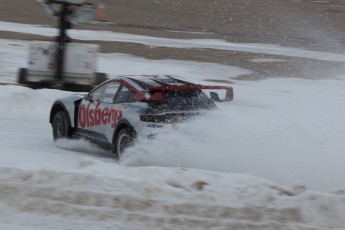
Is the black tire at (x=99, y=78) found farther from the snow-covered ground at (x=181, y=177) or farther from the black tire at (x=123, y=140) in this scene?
the black tire at (x=123, y=140)

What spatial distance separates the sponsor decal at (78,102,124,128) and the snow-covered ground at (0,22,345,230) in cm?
42

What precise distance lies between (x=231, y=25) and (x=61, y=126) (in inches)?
1143

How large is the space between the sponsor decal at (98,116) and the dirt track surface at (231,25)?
13.5 meters

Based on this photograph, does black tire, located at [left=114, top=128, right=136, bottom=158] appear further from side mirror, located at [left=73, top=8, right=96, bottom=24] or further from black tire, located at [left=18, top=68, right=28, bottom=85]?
black tire, located at [left=18, top=68, right=28, bottom=85]

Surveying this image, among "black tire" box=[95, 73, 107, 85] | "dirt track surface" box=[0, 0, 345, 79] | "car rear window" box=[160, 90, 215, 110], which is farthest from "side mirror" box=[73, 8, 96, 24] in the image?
"car rear window" box=[160, 90, 215, 110]

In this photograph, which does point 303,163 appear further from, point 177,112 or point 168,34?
point 168,34

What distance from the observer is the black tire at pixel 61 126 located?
11.8m

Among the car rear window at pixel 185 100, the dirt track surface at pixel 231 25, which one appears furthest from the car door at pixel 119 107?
the dirt track surface at pixel 231 25

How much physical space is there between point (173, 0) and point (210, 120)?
131 feet

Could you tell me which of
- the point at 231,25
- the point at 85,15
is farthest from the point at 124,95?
the point at 231,25

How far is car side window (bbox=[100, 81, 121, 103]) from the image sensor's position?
35.6 ft

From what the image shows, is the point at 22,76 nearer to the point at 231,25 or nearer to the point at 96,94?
the point at 96,94

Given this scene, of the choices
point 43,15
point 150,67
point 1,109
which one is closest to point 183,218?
point 1,109

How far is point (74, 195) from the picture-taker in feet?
24.2
